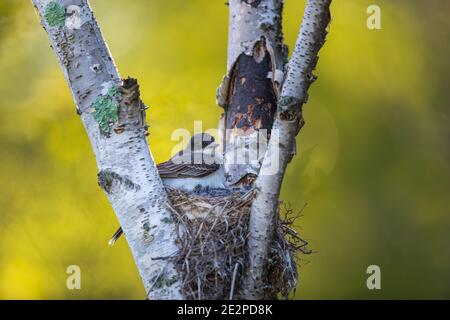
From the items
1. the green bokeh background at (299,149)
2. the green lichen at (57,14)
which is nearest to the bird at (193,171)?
the green bokeh background at (299,149)

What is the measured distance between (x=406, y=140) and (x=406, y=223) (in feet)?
3.01

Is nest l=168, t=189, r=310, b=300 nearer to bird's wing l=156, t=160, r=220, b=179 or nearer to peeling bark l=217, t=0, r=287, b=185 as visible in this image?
peeling bark l=217, t=0, r=287, b=185

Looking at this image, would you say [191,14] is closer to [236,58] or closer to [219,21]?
[219,21]

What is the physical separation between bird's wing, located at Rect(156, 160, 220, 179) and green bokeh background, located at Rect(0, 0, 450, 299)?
5.61 feet

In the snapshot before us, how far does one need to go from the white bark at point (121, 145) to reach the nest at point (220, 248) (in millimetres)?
114

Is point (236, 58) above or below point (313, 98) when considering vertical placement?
below

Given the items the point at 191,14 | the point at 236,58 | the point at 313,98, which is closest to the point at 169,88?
the point at 191,14

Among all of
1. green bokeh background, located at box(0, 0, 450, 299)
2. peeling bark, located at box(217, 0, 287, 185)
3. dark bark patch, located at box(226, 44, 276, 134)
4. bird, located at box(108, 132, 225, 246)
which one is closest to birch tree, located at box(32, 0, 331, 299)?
peeling bark, located at box(217, 0, 287, 185)

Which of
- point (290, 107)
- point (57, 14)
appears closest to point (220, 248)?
point (290, 107)

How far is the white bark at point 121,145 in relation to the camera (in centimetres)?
442

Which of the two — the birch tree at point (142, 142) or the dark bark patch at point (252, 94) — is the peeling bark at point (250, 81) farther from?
the birch tree at point (142, 142)

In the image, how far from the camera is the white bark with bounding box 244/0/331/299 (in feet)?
13.2

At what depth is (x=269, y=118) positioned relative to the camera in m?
5.52

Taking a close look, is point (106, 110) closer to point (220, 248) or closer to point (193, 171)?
point (220, 248)
